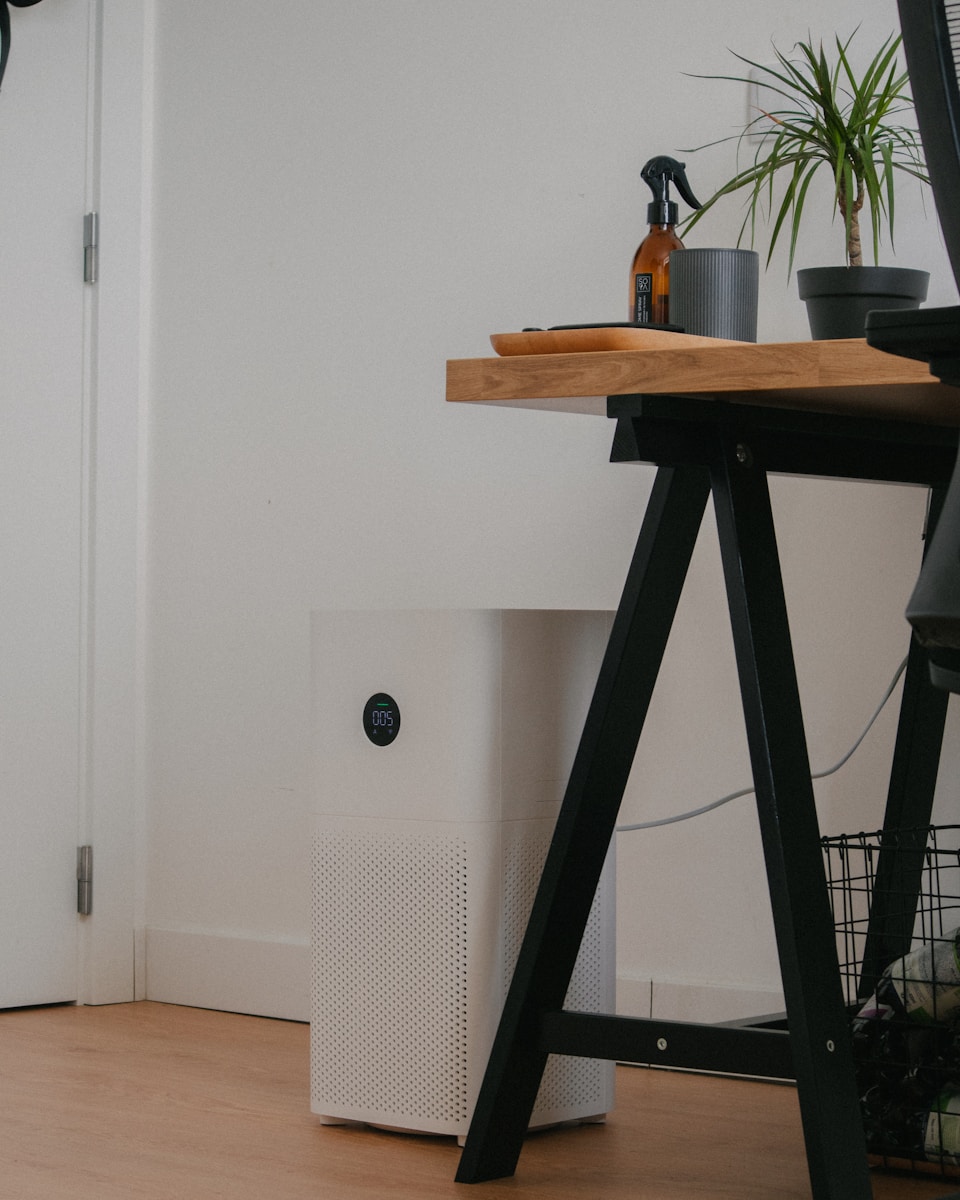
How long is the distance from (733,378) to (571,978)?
2.36 ft

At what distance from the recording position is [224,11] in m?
2.63

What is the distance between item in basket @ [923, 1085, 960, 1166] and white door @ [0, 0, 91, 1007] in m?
1.43

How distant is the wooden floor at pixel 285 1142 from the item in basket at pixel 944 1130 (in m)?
0.03

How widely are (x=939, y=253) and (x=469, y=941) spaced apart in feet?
3.26

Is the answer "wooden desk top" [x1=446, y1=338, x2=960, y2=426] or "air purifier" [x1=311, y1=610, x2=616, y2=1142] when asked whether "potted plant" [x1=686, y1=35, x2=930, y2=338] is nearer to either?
"wooden desk top" [x1=446, y1=338, x2=960, y2=426]

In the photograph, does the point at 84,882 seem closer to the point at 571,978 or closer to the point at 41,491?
the point at 41,491

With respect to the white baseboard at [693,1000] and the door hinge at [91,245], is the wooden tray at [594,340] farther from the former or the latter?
the door hinge at [91,245]

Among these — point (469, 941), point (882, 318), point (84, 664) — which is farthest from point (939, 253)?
point (84, 664)

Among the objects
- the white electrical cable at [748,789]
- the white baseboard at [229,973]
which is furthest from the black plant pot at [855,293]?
the white baseboard at [229,973]

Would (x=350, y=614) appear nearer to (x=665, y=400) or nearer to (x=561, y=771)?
(x=561, y=771)

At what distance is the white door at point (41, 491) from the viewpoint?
253 cm

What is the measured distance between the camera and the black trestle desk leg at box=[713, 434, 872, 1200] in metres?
1.40

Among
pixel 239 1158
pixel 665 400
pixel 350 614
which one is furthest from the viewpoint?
pixel 350 614

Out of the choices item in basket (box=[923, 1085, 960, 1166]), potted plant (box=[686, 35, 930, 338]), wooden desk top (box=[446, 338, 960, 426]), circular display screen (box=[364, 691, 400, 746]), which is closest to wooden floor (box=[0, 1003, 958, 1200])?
item in basket (box=[923, 1085, 960, 1166])
